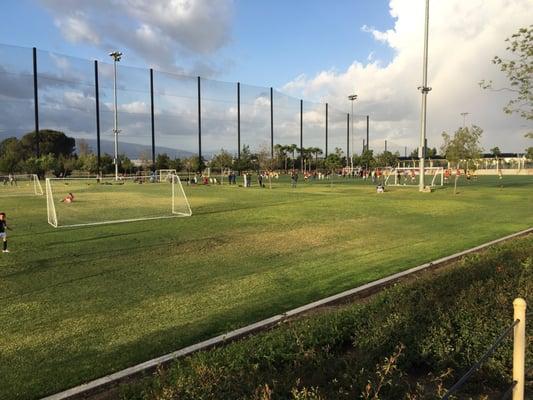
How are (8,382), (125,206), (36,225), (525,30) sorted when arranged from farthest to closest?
(125,206), (36,225), (525,30), (8,382)

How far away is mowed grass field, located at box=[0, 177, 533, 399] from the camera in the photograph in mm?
5313

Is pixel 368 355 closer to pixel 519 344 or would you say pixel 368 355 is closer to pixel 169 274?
pixel 519 344

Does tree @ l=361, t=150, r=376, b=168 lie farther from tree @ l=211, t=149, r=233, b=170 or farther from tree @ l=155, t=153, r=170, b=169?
tree @ l=155, t=153, r=170, b=169

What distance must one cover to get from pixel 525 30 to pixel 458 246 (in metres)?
5.72

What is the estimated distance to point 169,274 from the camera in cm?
898

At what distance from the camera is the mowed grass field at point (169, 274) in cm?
531

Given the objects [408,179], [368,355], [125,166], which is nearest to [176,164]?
[125,166]

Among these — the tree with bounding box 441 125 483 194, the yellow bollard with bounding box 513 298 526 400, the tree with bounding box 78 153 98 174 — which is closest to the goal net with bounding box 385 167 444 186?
the tree with bounding box 441 125 483 194

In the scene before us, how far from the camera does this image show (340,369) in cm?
411

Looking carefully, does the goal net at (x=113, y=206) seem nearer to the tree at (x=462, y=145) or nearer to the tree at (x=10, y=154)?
the tree at (x=462, y=145)

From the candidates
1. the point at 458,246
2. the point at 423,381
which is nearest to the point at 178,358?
the point at 423,381

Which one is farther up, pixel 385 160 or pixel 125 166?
pixel 385 160

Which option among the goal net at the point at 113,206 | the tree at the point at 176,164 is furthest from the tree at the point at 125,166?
the goal net at the point at 113,206

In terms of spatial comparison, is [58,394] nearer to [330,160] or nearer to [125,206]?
[125,206]
